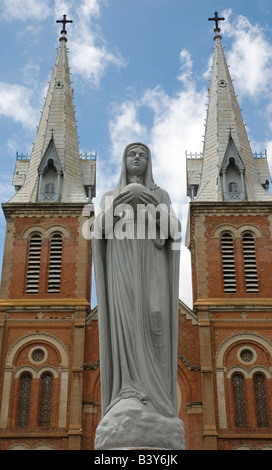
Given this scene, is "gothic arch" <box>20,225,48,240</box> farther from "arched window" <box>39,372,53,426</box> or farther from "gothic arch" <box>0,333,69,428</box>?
"arched window" <box>39,372,53,426</box>

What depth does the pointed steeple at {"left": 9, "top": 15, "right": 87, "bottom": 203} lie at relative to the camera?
31.1 meters

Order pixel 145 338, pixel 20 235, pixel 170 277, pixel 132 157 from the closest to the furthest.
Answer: pixel 145 338
pixel 170 277
pixel 132 157
pixel 20 235

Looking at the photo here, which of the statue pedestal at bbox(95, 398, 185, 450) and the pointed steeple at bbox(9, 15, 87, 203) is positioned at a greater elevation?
the pointed steeple at bbox(9, 15, 87, 203)

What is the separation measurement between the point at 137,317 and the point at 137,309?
7 cm

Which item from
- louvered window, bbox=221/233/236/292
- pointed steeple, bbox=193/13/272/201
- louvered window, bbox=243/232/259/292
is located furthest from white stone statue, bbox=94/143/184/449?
pointed steeple, bbox=193/13/272/201

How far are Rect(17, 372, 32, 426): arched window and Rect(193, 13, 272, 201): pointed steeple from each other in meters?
10.8

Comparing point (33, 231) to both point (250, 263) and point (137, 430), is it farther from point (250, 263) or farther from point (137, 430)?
point (137, 430)

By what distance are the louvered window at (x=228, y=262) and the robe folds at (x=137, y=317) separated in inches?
867

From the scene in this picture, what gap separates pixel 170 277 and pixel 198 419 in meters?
20.3

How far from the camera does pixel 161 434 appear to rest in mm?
5242

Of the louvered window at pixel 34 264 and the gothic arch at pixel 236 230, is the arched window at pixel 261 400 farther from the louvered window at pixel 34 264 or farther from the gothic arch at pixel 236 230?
the louvered window at pixel 34 264

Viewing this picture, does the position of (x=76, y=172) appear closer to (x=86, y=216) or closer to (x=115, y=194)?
(x=86, y=216)

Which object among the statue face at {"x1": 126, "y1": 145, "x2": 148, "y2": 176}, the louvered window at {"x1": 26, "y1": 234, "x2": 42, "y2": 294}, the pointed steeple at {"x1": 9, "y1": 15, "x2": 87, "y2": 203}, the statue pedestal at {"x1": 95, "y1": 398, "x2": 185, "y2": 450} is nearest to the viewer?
the statue pedestal at {"x1": 95, "y1": 398, "x2": 185, "y2": 450}

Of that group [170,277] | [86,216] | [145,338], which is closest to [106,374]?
[145,338]
